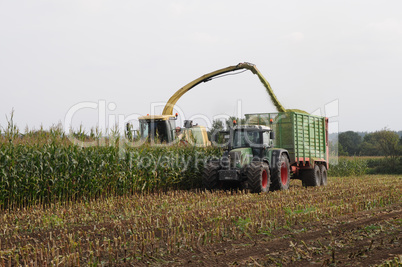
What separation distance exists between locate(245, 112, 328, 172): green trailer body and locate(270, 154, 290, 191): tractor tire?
2.04 ft

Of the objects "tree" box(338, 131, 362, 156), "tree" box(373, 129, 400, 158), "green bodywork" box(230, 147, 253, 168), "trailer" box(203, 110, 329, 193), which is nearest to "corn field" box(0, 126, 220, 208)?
"trailer" box(203, 110, 329, 193)

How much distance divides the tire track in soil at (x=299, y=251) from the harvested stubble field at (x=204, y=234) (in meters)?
0.01

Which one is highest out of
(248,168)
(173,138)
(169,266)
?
(173,138)

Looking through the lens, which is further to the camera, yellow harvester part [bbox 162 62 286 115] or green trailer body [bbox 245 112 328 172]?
yellow harvester part [bbox 162 62 286 115]

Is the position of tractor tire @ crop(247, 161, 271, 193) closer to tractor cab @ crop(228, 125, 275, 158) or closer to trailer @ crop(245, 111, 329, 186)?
tractor cab @ crop(228, 125, 275, 158)

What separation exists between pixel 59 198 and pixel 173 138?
18.9 feet

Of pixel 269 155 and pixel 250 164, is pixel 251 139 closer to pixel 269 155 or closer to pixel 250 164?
pixel 269 155

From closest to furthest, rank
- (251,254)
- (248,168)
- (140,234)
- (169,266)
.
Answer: (169,266) → (251,254) → (140,234) → (248,168)

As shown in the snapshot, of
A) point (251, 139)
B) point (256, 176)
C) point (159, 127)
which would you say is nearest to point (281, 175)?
point (251, 139)

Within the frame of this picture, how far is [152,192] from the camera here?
1285 cm

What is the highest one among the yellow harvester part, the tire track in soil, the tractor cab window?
the yellow harvester part

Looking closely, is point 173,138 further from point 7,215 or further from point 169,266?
point 169,266

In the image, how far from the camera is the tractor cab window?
12.5m

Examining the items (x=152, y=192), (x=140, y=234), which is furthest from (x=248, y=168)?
(x=140, y=234)
